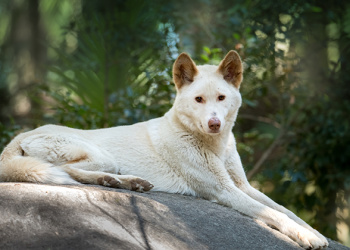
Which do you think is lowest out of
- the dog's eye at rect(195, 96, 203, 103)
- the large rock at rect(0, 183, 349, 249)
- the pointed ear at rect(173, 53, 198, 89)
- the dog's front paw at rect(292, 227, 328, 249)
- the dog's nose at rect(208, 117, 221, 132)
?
the dog's front paw at rect(292, 227, 328, 249)

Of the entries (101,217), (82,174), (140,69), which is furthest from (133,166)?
(140,69)

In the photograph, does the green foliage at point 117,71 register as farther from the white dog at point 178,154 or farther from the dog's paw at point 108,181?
the dog's paw at point 108,181

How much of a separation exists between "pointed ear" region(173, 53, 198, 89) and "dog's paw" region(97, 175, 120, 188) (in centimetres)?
118

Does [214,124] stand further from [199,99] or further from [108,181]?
[108,181]

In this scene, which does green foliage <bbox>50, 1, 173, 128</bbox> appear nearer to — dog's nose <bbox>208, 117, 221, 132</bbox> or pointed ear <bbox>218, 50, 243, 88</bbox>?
pointed ear <bbox>218, 50, 243, 88</bbox>

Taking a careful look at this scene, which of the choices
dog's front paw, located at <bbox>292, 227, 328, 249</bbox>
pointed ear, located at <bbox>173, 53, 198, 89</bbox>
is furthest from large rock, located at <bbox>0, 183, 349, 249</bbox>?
pointed ear, located at <bbox>173, 53, 198, 89</bbox>

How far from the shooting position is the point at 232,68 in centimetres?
430

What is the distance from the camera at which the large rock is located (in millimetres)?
2660

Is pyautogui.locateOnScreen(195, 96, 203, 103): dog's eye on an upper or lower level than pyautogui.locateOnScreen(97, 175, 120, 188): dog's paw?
upper

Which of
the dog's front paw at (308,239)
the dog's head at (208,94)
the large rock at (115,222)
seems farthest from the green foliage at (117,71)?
the dog's front paw at (308,239)

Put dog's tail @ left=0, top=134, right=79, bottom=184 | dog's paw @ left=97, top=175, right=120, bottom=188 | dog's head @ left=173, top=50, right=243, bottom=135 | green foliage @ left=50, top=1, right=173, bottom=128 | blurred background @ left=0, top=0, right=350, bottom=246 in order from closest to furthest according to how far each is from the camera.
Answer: dog's tail @ left=0, top=134, right=79, bottom=184, dog's paw @ left=97, top=175, right=120, bottom=188, dog's head @ left=173, top=50, right=243, bottom=135, green foliage @ left=50, top=1, right=173, bottom=128, blurred background @ left=0, top=0, right=350, bottom=246

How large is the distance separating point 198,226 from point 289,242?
30.7 inches

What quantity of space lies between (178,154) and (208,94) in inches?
25.6

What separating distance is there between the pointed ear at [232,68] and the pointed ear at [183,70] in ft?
0.88
